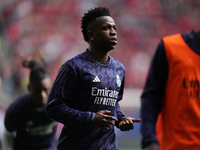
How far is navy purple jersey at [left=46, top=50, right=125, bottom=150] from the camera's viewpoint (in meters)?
2.01

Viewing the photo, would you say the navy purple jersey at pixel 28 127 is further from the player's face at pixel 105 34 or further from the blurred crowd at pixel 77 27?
the blurred crowd at pixel 77 27

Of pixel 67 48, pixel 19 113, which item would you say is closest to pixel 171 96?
pixel 19 113

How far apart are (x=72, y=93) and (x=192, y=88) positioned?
30.2 inches

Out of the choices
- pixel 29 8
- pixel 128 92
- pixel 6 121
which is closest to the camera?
pixel 6 121

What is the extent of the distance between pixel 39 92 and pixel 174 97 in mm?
2354

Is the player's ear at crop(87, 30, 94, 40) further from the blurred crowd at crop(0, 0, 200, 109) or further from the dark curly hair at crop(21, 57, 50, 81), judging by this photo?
the blurred crowd at crop(0, 0, 200, 109)

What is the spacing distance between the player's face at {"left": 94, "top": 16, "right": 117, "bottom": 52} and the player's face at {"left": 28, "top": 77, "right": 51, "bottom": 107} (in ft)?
6.46

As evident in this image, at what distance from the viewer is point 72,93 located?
2109mm

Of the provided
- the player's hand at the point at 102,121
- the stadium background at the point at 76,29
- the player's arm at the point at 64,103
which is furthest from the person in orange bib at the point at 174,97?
the stadium background at the point at 76,29

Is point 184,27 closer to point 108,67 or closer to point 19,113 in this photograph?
point 19,113

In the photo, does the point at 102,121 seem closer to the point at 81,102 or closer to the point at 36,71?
the point at 81,102

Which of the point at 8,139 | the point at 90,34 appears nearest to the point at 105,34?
the point at 90,34

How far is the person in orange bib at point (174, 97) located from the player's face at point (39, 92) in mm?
2125

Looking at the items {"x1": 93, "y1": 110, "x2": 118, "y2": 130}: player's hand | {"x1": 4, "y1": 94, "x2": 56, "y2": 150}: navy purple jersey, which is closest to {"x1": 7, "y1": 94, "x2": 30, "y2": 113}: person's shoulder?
{"x1": 4, "y1": 94, "x2": 56, "y2": 150}: navy purple jersey
